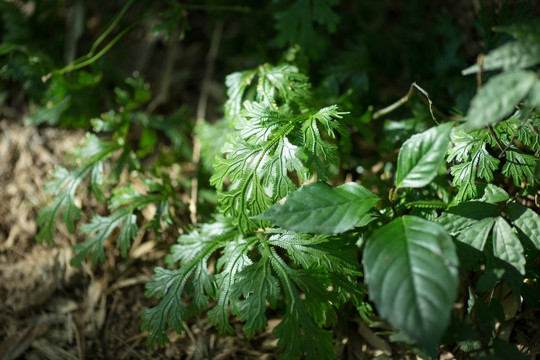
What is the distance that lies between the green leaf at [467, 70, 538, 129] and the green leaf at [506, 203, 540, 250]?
482 millimetres

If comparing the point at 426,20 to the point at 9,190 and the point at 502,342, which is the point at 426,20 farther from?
the point at 9,190

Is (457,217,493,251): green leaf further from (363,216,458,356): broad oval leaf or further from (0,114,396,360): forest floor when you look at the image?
(0,114,396,360): forest floor

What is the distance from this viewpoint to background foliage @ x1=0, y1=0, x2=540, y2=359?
1.32 m

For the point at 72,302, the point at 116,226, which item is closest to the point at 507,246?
the point at 116,226

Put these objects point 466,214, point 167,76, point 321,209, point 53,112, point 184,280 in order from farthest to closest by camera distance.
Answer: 1. point 167,76
2. point 53,112
3. point 184,280
4. point 466,214
5. point 321,209

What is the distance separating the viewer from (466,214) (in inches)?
58.3

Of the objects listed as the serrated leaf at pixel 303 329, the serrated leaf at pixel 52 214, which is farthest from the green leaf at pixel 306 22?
the serrated leaf at pixel 52 214

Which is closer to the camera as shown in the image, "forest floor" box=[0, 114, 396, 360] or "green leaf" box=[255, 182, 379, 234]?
"green leaf" box=[255, 182, 379, 234]

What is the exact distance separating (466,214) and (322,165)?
54 centimetres

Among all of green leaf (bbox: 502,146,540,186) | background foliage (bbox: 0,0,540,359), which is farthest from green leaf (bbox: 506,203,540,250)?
green leaf (bbox: 502,146,540,186)

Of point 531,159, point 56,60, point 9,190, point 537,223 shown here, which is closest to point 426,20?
point 531,159

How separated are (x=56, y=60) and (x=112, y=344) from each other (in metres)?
1.89

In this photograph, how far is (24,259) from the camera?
2.48 metres

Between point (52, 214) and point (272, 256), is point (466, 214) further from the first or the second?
point (52, 214)
